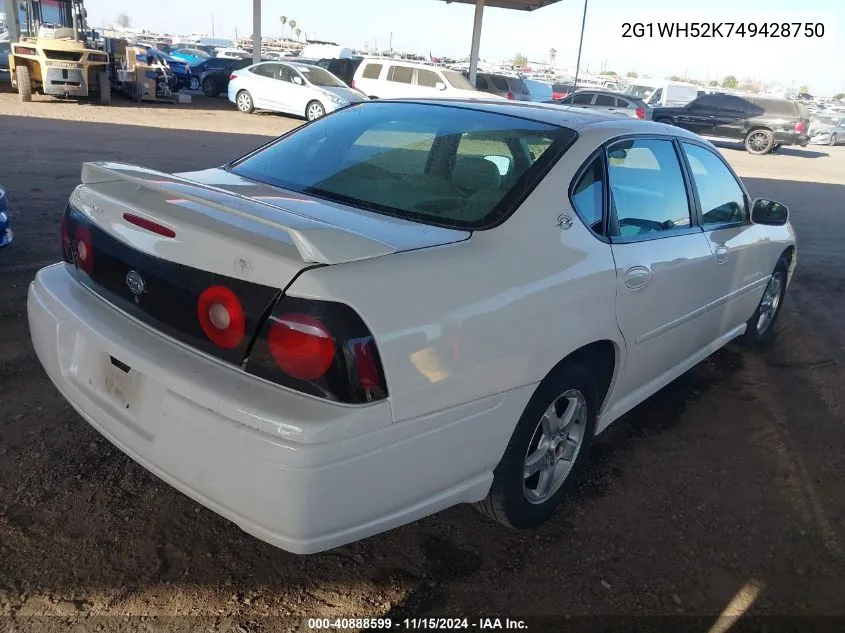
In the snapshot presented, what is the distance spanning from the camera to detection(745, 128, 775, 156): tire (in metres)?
22.1

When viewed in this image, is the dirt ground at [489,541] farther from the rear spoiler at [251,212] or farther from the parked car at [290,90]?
the parked car at [290,90]

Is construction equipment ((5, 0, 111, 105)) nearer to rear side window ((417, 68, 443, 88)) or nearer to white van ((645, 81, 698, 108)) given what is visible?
rear side window ((417, 68, 443, 88))

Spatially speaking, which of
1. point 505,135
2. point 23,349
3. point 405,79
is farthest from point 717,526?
point 405,79

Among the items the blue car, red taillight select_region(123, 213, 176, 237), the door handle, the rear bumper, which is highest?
red taillight select_region(123, 213, 176, 237)

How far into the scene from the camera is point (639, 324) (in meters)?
2.97

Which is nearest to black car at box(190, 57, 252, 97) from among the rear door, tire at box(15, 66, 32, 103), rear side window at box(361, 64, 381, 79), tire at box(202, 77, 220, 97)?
tire at box(202, 77, 220, 97)

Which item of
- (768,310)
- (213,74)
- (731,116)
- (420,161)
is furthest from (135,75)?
(420,161)

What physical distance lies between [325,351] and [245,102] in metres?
19.5

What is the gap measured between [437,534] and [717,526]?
47.1 inches

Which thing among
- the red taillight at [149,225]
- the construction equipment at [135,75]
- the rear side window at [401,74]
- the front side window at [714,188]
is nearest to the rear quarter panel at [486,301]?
the red taillight at [149,225]

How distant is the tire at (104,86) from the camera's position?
59.0 feet

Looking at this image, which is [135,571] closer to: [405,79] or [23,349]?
[23,349]

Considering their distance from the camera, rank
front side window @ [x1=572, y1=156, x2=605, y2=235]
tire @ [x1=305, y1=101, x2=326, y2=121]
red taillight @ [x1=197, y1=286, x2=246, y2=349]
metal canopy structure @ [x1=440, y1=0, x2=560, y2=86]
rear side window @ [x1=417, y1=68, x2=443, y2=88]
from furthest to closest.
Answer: metal canopy structure @ [x1=440, y1=0, x2=560, y2=86] → rear side window @ [x1=417, y1=68, x2=443, y2=88] → tire @ [x1=305, y1=101, x2=326, y2=121] → front side window @ [x1=572, y1=156, x2=605, y2=235] → red taillight @ [x1=197, y1=286, x2=246, y2=349]

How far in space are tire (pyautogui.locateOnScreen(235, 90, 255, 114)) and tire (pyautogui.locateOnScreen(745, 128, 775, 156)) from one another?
15.2 m
